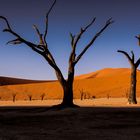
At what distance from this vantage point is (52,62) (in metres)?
26.3

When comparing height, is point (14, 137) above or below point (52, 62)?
below

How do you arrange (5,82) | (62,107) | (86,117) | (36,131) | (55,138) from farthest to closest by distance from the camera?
1. (5,82)
2. (62,107)
3. (86,117)
4. (36,131)
5. (55,138)

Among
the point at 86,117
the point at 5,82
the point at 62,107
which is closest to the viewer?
the point at 86,117

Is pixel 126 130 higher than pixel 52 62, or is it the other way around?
pixel 52 62

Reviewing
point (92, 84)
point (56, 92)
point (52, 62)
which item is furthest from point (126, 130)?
point (92, 84)

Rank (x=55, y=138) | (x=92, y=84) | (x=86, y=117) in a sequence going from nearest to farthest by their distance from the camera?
(x=55, y=138)
(x=86, y=117)
(x=92, y=84)

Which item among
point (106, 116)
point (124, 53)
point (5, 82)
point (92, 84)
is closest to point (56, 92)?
point (92, 84)

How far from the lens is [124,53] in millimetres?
29141

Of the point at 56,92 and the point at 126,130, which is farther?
the point at 56,92

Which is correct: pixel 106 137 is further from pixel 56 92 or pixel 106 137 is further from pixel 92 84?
pixel 92 84

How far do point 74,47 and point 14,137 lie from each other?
55.0 ft

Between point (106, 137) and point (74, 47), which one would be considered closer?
point (106, 137)

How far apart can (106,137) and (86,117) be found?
601 centimetres

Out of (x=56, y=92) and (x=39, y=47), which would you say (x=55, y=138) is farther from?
(x=56, y=92)
